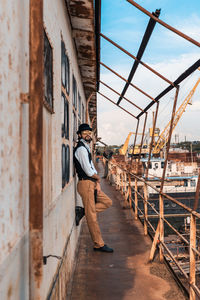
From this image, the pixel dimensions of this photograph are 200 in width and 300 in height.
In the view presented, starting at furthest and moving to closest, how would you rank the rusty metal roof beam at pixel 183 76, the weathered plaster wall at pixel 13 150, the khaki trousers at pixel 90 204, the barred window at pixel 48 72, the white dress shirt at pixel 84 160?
the khaki trousers at pixel 90 204, the white dress shirt at pixel 84 160, the rusty metal roof beam at pixel 183 76, the barred window at pixel 48 72, the weathered plaster wall at pixel 13 150

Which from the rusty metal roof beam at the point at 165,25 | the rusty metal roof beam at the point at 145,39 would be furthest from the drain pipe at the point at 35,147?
the rusty metal roof beam at the point at 145,39

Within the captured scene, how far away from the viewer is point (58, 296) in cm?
233

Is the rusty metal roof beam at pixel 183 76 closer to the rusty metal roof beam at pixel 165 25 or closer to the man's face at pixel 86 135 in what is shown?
the rusty metal roof beam at pixel 165 25

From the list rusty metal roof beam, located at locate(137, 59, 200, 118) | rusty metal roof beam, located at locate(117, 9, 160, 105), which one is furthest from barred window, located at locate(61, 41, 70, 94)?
rusty metal roof beam, located at locate(137, 59, 200, 118)

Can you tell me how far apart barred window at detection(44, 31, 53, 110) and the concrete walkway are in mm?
2067

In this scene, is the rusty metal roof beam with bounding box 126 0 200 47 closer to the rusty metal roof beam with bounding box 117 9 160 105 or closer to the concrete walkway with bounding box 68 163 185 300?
the rusty metal roof beam with bounding box 117 9 160 105

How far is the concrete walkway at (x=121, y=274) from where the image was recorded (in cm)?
303

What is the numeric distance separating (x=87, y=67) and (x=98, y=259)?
3.96 m

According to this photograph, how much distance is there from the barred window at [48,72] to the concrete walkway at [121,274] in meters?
2.07

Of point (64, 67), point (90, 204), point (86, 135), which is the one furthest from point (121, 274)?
point (64, 67)

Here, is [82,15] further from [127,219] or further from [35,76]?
[127,219]

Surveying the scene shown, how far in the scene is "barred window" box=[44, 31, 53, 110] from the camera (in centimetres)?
204

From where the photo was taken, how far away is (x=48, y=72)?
2164 millimetres

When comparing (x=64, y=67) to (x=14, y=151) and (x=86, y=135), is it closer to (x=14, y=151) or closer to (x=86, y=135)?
(x=86, y=135)
